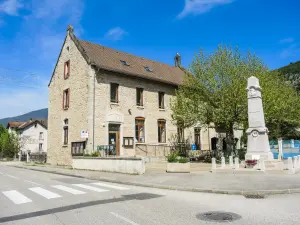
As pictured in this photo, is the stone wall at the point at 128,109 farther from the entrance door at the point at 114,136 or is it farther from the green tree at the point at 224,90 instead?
the green tree at the point at 224,90

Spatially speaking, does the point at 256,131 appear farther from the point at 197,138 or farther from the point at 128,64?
the point at 128,64

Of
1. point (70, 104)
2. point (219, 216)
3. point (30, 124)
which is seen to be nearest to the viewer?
point (219, 216)

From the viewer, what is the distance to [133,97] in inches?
1020

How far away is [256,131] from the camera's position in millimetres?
16672

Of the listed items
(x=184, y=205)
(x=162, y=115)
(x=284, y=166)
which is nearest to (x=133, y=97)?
(x=162, y=115)

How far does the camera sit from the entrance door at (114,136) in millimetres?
23625

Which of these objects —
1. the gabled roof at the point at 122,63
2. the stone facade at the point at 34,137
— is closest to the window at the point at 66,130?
the gabled roof at the point at 122,63

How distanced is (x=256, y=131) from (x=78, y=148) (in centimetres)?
1431

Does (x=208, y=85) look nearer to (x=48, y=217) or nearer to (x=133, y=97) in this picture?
(x=133, y=97)

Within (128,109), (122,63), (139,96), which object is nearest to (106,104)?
(128,109)

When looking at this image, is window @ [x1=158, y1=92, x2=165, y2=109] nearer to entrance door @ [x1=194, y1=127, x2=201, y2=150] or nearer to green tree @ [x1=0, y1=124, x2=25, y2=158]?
entrance door @ [x1=194, y1=127, x2=201, y2=150]

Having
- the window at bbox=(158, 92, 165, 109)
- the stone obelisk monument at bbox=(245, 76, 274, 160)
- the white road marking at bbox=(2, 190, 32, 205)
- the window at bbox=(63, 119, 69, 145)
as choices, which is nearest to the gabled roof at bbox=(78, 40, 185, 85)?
the window at bbox=(158, 92, 165, 109)

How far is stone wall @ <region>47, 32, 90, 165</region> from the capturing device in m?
24.0

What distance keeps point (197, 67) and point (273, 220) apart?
65.5 ft
